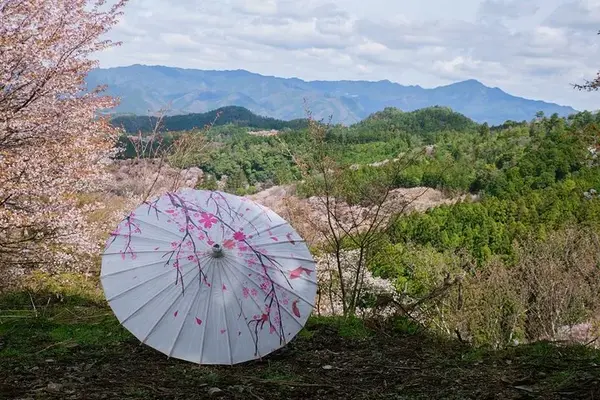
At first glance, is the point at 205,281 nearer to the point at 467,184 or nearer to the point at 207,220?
the point at 207,220

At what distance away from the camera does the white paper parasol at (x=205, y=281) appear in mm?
3498

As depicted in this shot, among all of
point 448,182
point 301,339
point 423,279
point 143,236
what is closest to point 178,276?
point 143,236

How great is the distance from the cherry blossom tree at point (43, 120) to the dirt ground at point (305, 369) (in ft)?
4.99

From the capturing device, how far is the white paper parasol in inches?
138

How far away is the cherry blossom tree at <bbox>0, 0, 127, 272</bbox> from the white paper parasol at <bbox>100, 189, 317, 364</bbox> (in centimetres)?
203

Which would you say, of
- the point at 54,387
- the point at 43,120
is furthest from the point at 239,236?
the point at 43,120

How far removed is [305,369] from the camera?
3.62 meters

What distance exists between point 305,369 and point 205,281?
2.99 feet

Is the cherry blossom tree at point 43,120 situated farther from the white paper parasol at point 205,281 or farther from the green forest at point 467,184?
the green forest at point 467,184

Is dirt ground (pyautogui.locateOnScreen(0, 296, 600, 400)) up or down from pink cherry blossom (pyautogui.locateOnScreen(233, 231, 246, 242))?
down

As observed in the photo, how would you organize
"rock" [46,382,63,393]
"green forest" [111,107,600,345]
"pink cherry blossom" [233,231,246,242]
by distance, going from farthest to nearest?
"green forest" [111,107,600,345] → "pink cherry blossom" [233,231,246,242] → "rock" [46,382,63,393]

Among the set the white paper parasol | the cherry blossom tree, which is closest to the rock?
the white paper parasol

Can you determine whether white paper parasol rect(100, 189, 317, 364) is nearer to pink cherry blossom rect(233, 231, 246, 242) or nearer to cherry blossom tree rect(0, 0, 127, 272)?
pink cherry blossom rect(233, 231, 246, 242)

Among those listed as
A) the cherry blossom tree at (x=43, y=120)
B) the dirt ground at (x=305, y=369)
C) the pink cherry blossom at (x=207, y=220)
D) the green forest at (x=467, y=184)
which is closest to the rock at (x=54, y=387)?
the dirt ground at (x=305, y=369)
